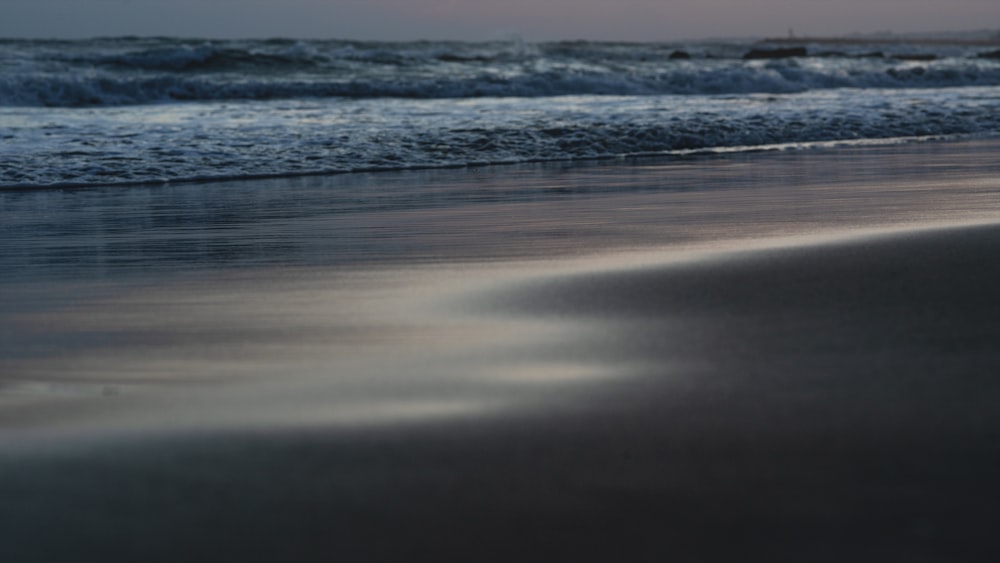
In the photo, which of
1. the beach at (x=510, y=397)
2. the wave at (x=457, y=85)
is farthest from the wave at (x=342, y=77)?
the beach at (x=510, y=397)

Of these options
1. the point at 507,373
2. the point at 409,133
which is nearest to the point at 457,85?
the point at 409,133

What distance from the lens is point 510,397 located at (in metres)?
1.94

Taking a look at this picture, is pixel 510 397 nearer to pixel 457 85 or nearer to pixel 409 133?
pixel 409 133

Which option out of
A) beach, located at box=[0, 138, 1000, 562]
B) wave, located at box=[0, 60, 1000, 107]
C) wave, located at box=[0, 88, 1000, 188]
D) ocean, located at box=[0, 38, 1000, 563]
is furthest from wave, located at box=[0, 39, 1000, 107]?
beach, located at box=[0, 138, 1000, 562]

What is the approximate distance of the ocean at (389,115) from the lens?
7.73 m

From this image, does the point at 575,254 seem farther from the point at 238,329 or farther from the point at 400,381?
the point at 400,381

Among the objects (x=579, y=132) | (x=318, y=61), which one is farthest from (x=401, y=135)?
(x=318, y=61)

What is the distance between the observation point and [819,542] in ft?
4.46

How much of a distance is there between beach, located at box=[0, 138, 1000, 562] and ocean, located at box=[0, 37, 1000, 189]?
12.1 feet

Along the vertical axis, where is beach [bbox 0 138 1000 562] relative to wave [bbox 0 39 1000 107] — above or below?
below

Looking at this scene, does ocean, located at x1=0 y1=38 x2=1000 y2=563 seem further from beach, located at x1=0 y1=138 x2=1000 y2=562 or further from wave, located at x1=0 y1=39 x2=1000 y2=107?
wave, located at x1=0 y1=39 x2=1000 y2=107

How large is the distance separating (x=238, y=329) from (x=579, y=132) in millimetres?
6770

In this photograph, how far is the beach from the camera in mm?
1422

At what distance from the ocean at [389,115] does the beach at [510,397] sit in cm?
368
